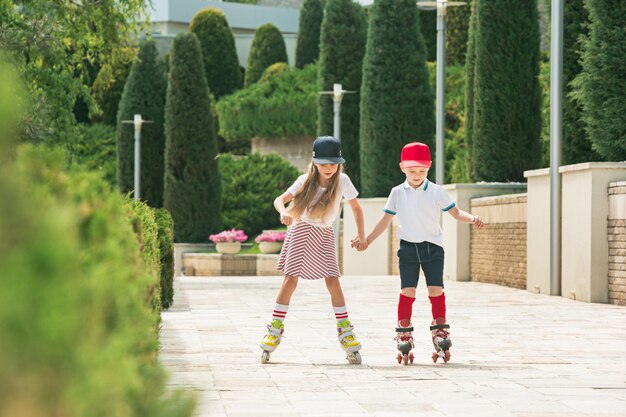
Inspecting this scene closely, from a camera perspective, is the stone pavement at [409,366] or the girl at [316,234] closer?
the stone pavement at [409,366]

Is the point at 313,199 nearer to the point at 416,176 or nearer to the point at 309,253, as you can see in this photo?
the point at 309,253

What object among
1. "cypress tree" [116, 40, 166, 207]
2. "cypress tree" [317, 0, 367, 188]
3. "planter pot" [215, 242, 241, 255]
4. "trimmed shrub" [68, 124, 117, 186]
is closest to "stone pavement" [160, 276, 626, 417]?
"cypress tree" [317, 0, 367, 188]

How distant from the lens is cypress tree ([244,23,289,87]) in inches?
2405

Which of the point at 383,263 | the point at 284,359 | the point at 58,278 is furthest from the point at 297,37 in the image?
the point at 58,278

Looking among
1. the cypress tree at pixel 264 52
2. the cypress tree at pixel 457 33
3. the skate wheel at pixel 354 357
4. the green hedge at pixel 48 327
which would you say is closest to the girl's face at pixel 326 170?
the skate wheel at pixel 354 357

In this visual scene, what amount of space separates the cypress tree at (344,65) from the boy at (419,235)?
1186 inches

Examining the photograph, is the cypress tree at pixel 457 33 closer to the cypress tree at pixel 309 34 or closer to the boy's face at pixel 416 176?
the cypress tree at pixel 309 34

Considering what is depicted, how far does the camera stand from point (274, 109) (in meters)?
49.3

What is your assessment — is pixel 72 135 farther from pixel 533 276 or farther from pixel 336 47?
pixel 336 47

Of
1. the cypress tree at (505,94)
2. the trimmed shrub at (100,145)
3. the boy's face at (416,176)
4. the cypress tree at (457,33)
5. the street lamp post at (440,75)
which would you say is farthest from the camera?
Result: the trimmed shrub at (100,145)

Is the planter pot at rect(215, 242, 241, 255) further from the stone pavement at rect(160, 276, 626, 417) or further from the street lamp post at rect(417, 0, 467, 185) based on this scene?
the stone pavement at rect(160, 276, 626, 417)

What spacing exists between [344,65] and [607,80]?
22.9 metres

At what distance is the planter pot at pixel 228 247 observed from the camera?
39.6 meters

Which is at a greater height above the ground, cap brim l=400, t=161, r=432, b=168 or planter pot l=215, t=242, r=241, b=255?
cap brim l=400, t=161, r=432, b=168
